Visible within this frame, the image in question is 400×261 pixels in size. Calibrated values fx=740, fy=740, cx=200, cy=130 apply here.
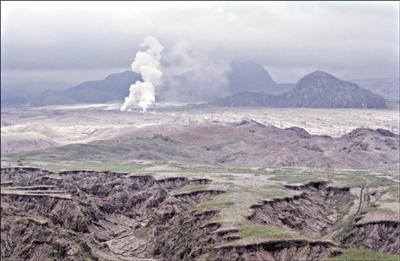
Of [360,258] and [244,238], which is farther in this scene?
[244,238]

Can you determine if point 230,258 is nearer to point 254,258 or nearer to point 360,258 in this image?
point 254,258

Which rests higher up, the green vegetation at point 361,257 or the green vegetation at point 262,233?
the green vegetation at point 262,233

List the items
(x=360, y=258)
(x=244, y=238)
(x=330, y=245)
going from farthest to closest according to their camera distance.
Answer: (x=244, y=238), (x=330, y=245), (x=360, y=258)

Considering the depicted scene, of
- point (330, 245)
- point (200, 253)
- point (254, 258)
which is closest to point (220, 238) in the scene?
point (200, 253)

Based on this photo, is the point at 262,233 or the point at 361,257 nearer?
the point at 361,257

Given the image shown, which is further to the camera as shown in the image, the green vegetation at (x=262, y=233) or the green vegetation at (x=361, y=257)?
the green vegetation at (x=262, y=233)

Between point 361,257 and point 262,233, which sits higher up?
point 262,233

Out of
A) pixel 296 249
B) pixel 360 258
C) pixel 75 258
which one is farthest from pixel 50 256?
pixel 360 258

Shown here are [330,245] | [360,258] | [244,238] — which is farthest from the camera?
[244,238]

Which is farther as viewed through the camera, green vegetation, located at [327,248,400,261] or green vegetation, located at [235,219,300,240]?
green vegetation, located at [235,219,300,240]

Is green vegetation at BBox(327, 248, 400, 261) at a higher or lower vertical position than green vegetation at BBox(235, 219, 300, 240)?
lower
